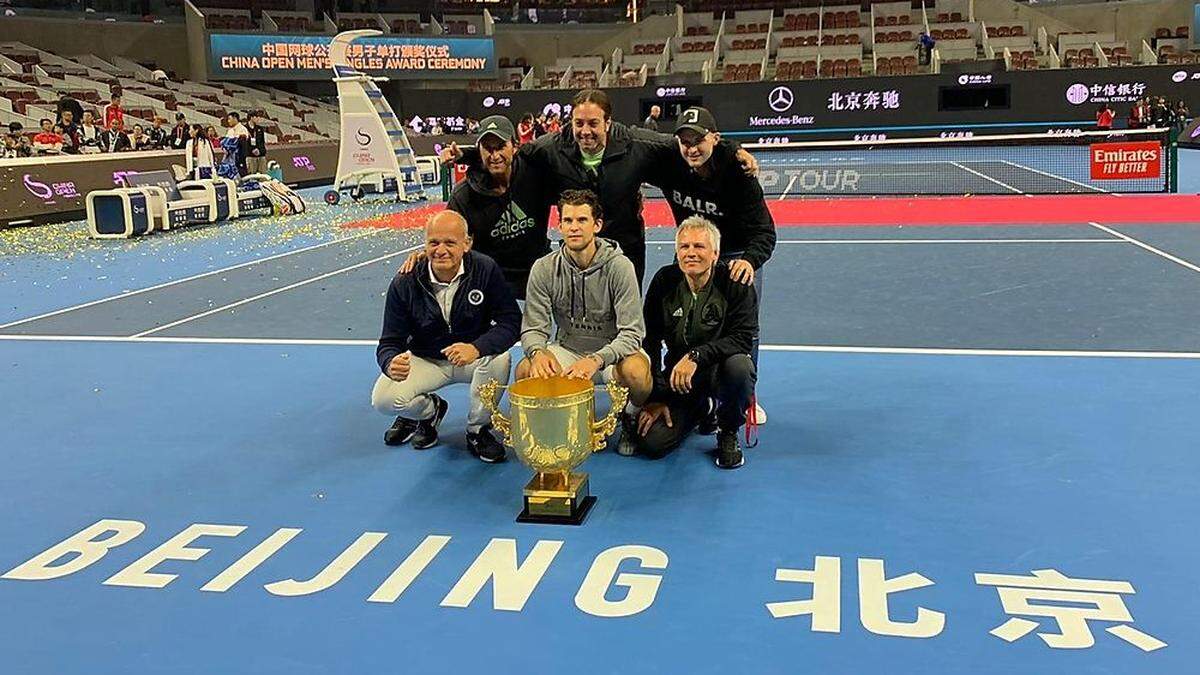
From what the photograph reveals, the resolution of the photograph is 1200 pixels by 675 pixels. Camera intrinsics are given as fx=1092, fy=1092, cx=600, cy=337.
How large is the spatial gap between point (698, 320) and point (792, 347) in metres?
2.42

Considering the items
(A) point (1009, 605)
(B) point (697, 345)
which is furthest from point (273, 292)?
(A) point (1009, 605)

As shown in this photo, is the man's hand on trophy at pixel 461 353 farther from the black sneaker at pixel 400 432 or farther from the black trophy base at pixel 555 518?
the black trophy base at pixel 555 518

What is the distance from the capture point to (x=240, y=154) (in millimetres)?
20766

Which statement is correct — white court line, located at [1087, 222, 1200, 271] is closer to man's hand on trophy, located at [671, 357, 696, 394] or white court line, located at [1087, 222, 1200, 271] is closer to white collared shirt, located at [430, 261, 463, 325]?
man's hand on trophy, located at [671, 357, 696, 394]

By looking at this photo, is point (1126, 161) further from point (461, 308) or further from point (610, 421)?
point (610, 421)

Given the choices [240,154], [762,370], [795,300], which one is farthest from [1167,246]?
[240,154]

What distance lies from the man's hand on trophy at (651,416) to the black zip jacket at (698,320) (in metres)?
0.07

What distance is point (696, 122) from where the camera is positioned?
4.99 meters

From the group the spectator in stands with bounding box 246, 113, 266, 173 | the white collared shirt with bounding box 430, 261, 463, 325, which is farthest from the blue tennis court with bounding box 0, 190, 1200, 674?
the spectator in stands with bounding box 246, 113, 266, 173

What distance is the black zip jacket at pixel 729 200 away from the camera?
525 cm

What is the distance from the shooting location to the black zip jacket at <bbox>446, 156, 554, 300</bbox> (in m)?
5.54

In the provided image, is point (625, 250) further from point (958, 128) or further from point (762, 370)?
point (958, 128)

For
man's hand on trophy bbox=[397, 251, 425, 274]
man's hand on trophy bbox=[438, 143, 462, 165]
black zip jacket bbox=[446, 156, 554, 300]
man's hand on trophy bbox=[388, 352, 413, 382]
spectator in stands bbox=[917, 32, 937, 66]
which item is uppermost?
spectator in stands bbox=[917, 32, 937, 66]

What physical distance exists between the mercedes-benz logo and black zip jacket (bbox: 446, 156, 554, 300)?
28870mm
